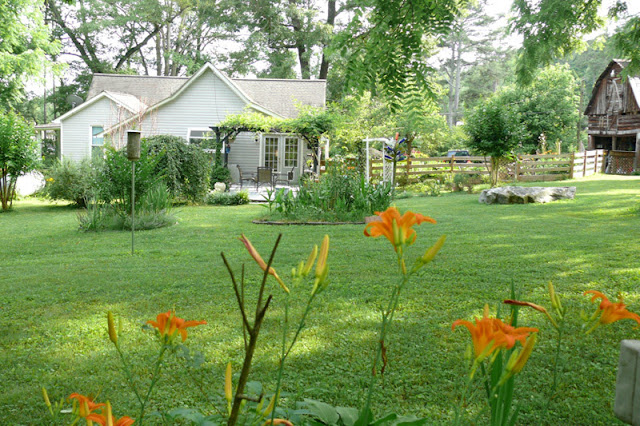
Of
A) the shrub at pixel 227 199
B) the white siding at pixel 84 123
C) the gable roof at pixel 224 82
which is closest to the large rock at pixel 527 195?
the shrub at pixel 227 199

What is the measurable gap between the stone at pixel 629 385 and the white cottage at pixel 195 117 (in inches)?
862

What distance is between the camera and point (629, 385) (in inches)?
54.8

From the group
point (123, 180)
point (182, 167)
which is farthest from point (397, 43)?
point (182, 167)

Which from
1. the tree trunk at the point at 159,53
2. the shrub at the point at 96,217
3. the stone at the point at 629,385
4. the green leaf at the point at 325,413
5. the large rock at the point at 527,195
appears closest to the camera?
the stone at the point at 629,385

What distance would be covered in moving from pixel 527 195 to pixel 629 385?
43.6 feet

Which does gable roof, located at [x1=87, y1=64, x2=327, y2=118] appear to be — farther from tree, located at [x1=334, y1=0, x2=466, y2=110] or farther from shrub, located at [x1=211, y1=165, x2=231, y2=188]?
tree, located at [x1=334, y1=0, x2=466, y2=110]

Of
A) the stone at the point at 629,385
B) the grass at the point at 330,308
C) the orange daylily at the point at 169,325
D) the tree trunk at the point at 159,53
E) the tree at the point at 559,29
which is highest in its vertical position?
the tree trunk at the point at 159,53

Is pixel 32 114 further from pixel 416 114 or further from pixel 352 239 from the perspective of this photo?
pixel 416 114

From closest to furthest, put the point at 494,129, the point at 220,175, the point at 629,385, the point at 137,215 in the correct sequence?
the point at 629,385 → the point at 137,215 → the point at 494,129 → the point at 220,175

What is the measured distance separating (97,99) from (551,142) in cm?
2448

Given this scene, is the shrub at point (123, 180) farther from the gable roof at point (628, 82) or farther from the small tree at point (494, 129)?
the gable roof at point (628, 82)

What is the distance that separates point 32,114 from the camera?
137ft

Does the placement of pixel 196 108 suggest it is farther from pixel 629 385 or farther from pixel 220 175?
pixel 629 385

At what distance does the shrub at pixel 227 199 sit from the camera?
1608cm
